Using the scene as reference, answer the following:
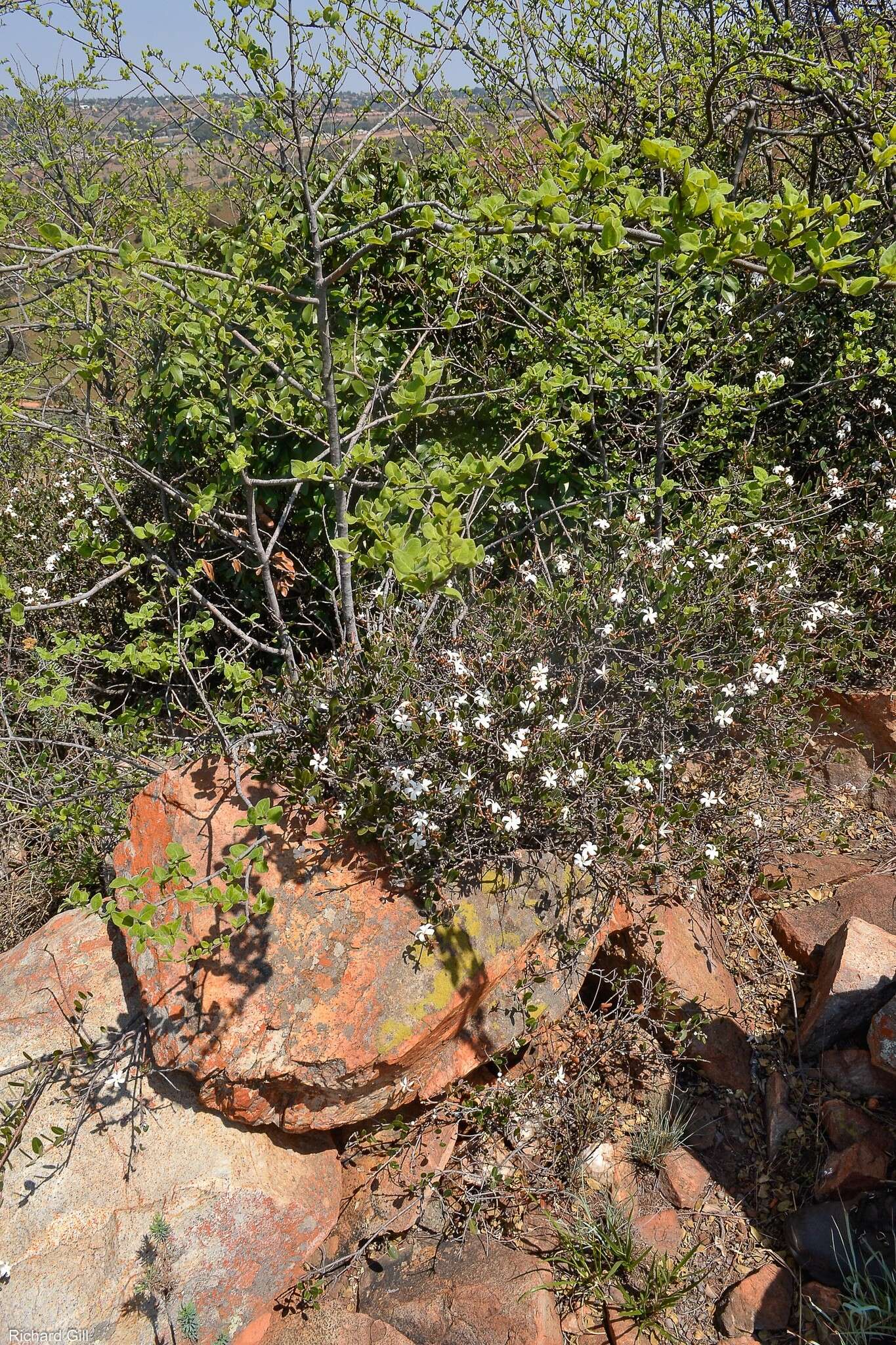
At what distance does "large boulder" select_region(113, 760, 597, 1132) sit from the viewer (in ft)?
8.96

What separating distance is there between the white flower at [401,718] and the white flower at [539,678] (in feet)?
1.66

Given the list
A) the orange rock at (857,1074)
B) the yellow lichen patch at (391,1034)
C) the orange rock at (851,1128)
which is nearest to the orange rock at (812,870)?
the orange rock at (857,1074)

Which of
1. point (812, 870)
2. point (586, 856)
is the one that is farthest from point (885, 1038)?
point (586, 856)

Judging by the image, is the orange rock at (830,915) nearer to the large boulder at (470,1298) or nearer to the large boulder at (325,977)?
the large boulder at (325,977)

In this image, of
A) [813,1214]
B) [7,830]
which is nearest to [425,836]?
[813,1214]

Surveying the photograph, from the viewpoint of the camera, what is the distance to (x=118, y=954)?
3252 millimetres

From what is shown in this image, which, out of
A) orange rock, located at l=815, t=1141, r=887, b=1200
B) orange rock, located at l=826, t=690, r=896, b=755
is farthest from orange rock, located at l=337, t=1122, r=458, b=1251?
orange rock, located at l=826, t=690, r=896, b=755

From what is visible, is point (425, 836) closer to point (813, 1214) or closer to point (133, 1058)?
point (133, 1058)

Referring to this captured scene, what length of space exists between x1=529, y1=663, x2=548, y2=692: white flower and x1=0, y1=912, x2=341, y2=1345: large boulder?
6.11ft

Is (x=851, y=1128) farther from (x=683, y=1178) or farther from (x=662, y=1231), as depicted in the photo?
(x=662, y=1231)

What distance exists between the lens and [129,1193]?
277 centimetres

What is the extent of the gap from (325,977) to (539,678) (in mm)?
1319

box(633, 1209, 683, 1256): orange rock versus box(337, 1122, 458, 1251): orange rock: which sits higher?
box(337, 1122, 458, 1251): orange rock

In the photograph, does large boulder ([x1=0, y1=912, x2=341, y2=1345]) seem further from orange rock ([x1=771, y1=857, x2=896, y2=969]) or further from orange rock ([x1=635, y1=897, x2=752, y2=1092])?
orange rock ([x1=771, y1=857, x2=896, y2=969])
